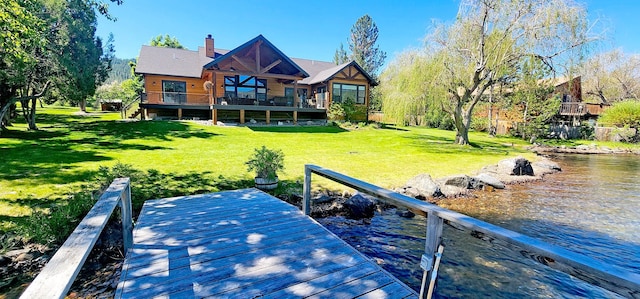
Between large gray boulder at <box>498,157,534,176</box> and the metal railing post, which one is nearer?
the metal railing post

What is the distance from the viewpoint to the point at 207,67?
17.6 m

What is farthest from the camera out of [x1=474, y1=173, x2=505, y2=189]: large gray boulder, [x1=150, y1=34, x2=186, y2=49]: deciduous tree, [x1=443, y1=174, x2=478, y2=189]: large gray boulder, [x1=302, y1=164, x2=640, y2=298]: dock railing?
[x1=150, y1=34, x2=186, y2=49]: deciduous tree

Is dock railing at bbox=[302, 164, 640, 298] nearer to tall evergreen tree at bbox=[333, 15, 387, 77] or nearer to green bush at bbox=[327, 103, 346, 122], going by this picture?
green bush at bbox=[327, 103, 346, 122]

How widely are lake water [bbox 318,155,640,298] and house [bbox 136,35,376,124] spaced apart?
48.7 ft

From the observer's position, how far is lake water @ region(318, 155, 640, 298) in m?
3.85

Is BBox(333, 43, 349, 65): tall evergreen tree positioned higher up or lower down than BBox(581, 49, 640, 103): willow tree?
higher up

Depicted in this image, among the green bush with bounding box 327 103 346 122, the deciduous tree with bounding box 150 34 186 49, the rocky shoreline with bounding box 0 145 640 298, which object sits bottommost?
the rocky shoreline with bounding box 0 145 640 298

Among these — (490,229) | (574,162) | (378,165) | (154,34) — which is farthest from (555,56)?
(154,34)

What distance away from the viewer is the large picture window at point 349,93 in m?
24.7

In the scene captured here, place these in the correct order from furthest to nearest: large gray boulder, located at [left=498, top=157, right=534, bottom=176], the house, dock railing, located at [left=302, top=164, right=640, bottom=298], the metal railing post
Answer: the house < large gray boulder, located at [left=498, top=157, right=534, bottom=176] < the metal railing post < dock railing, located at [left=302, top=164, right=640, bottom=298]

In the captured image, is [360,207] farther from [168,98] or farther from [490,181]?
[168,98]

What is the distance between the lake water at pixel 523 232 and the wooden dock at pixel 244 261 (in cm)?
124

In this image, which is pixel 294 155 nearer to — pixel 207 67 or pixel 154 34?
pixel 207 67

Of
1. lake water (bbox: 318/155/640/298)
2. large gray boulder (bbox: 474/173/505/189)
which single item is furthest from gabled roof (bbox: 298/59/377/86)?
lake water (bbox: 318/155/640/298)
